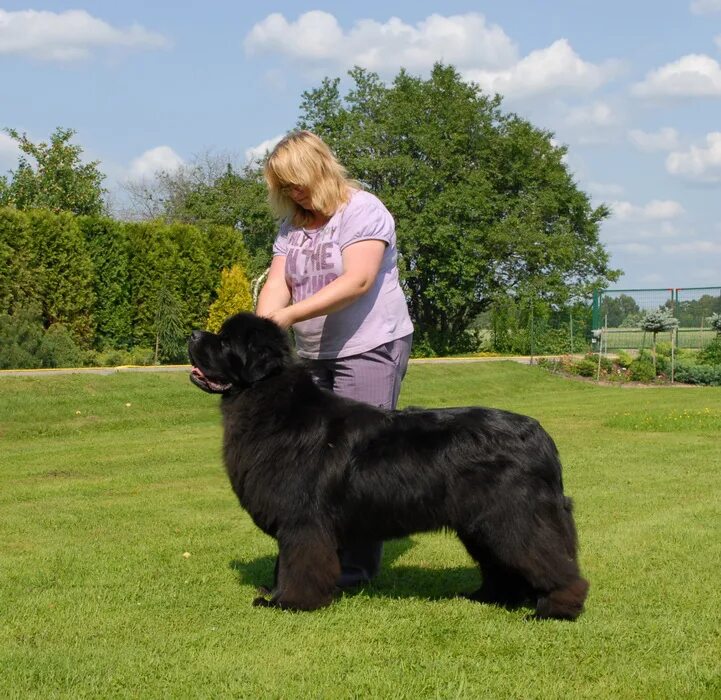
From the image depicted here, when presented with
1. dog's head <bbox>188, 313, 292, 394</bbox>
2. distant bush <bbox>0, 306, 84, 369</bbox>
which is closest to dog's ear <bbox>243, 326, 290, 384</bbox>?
dog's head <bbox>188, 313, 292, 394</bbox>

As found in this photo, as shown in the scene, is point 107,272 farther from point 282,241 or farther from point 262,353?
point 262,353

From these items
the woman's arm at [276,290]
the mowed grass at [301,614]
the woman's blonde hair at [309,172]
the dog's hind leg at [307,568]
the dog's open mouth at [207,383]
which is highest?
the woman's blonde hair at [309,172]

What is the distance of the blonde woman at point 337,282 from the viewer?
5.01m

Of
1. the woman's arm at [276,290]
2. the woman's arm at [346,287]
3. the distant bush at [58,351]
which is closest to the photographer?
the woman's arm at [346,287]

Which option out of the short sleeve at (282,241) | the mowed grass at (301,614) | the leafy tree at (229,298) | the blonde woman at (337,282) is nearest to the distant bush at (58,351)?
the leafy tree at (229,298)

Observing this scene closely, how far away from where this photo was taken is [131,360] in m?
20.6

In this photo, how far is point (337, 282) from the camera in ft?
16.1

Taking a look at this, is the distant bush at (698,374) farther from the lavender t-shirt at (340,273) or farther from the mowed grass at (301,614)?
the lavender t-shirt at (340,273)

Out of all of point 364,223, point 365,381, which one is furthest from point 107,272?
point 364,223

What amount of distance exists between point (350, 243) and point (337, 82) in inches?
1151

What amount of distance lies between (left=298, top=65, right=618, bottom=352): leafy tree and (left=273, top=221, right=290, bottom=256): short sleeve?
24822mm

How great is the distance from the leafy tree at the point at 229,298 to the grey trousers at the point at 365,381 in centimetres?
1755

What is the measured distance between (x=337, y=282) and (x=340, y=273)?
23 centimetres

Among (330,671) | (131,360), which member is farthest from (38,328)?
(330,671)
